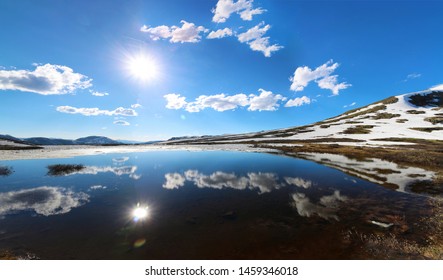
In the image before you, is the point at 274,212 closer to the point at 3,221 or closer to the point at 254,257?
the point at 254,257

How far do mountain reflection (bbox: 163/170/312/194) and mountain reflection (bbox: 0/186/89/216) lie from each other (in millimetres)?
9261

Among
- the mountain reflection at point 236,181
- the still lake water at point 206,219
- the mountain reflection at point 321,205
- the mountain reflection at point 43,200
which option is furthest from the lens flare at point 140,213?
the mountain reflection at point 321,205

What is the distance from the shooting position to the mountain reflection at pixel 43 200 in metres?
17.3

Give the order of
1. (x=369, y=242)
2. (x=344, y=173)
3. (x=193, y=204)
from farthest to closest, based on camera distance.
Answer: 1. (x=344, y=173)
2. (x=193, y=204)
3. (x=369, y=242)

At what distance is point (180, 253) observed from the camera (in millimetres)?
11203

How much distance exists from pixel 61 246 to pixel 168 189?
1269 cm

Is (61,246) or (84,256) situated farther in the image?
(61,246)

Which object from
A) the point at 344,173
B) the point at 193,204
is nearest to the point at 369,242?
the point at 193,204

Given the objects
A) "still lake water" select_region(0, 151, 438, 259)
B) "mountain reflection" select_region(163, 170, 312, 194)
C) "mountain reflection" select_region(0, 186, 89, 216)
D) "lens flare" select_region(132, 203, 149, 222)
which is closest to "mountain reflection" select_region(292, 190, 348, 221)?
"still lake water" select_region(0, 151, 438, 259)

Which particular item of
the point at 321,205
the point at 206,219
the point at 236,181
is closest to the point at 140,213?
the point at 206,219

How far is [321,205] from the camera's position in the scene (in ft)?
61.6

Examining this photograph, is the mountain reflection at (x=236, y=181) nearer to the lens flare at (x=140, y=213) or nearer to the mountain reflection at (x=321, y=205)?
the mountain reflection at (x=321, y=205)

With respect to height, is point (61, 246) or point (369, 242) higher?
point (61, 246)
